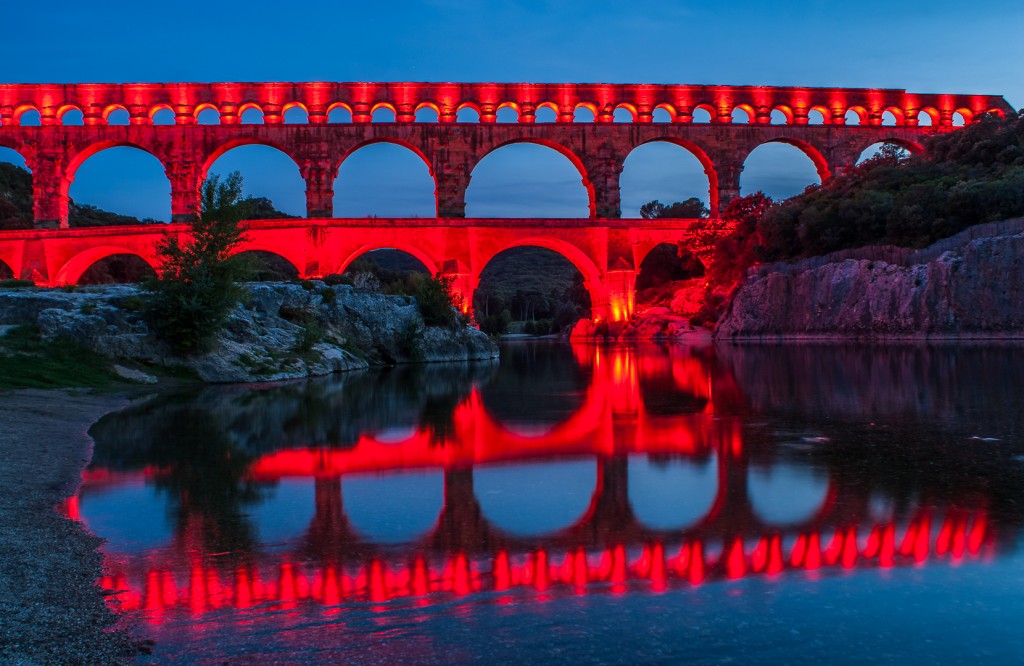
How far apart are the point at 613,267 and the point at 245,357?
25.3 metres

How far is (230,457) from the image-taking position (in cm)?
626

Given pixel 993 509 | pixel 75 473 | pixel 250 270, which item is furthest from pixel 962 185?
pixel 75 473

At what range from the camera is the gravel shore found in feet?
8.23

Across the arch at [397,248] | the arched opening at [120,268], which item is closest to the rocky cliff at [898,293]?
the arch at [397,248]

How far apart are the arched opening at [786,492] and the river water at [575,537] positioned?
0.02m

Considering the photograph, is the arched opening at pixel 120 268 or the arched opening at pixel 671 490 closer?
the arched opening at pixel 671 490

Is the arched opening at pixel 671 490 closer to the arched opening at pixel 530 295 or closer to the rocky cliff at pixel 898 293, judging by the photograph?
the rocky cliff at pixel 898 293

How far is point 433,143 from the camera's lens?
39.5m

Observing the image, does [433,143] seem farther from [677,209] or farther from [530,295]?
[530,295]

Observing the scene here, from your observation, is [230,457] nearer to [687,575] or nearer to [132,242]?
[687,575]

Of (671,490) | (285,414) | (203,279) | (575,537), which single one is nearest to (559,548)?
(575,537)

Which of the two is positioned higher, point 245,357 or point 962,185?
point 962,185

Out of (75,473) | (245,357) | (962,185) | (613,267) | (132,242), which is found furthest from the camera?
(613,267)

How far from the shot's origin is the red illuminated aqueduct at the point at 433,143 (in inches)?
1436
